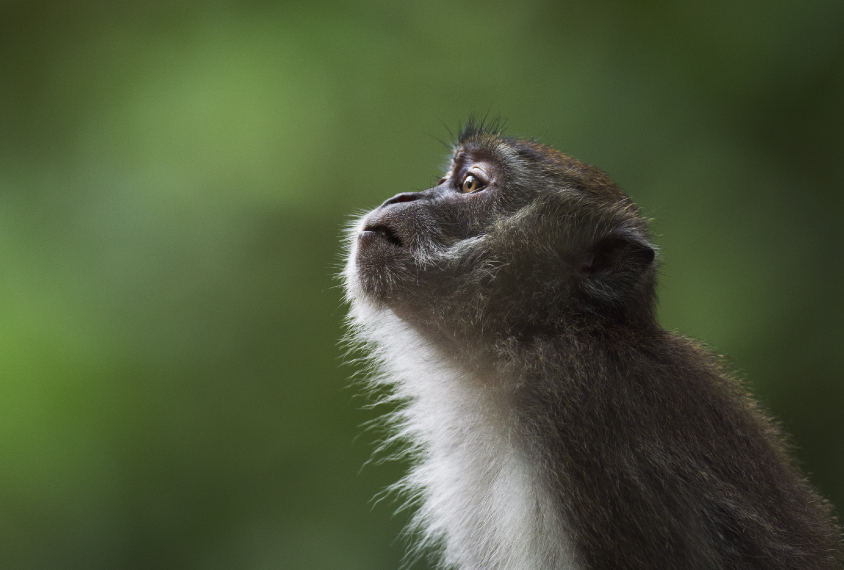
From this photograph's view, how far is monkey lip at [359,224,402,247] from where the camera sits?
3.84m

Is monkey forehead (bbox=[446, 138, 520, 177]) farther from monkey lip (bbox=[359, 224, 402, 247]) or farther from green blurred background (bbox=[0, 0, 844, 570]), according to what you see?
green blurred background (bbox=[0, 0, 844, 570])

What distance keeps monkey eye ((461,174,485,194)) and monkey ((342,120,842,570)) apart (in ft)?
0.04

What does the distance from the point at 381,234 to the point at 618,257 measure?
1.13 metres

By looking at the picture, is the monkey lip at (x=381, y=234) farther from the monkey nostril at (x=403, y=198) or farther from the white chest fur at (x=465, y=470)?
the white chest fur at (x=465, y=470)

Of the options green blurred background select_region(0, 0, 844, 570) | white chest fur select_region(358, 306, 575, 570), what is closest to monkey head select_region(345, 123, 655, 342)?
white chest fur select_region(358, 306, 575, 570)

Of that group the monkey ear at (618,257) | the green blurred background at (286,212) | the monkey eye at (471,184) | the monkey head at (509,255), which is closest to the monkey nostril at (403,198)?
the monkey head at (509,255)

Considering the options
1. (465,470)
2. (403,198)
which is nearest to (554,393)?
(465,470)

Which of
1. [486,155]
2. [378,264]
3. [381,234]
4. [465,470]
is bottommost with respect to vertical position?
[465,470]

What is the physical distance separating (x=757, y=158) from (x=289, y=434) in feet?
14.3

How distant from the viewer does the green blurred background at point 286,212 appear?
6.07 meters

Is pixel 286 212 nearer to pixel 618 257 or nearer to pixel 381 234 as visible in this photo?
pixel 381 234

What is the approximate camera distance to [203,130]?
6.72 meters

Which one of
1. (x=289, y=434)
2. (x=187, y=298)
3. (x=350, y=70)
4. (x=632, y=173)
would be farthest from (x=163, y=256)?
(x=632, y=173)

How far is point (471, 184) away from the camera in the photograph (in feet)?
13.6
